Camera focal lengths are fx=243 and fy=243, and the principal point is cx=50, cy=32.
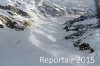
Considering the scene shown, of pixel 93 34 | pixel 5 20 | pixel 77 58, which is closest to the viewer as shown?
pixel 77 58

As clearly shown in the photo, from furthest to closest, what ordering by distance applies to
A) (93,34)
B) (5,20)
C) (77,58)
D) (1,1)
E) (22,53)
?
1. (1,1)
2. (5,20)
3. (93,34)
4. (22,53)
5. (77,58)

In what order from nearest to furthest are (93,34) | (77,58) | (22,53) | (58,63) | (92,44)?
(58,63) < (77,58) < (22,53) < (92,44) < (93,34)

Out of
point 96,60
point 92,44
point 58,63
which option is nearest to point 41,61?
point 58,63

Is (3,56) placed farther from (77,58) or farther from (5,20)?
(5,20)

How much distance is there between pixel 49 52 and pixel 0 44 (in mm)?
3278

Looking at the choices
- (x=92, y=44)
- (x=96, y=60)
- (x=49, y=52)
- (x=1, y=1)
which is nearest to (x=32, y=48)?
(x=49, y=52)

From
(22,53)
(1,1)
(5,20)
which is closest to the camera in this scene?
(22,53)

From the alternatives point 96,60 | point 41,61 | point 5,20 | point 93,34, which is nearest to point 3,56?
point 41,61

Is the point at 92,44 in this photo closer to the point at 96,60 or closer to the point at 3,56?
the point at 96,60

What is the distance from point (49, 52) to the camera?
13.5 meters

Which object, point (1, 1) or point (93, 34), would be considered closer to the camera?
point (93, 34)

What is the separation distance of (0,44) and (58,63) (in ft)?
16.3

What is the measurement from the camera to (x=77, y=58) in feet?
39.8

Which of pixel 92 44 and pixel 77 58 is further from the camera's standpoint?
pixel 92 44
